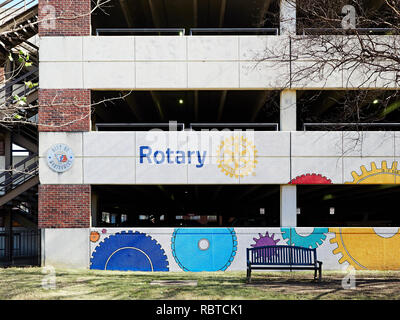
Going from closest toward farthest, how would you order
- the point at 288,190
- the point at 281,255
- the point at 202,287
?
the point at 202,287 → the point at 281,255 → the point at 288,190

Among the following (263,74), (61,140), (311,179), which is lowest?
(311,179)

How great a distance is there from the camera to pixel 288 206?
14031 mm

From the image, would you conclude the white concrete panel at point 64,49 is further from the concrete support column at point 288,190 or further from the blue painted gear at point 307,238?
the blue painted gear at point 307,238

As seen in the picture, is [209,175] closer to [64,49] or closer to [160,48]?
[160,48]

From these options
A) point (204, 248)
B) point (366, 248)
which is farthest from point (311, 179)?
point (204, 248)

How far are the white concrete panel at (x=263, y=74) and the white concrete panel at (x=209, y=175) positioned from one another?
3.36 meters

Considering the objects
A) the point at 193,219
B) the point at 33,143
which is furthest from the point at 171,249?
the point at 193,219

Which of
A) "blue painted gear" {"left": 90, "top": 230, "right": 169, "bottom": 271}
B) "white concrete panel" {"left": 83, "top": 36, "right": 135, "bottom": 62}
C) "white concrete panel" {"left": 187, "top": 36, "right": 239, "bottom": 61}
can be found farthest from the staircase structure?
"white concrete panel" {"left": 187, "top": 36, "right": 239, "bottom": 61}

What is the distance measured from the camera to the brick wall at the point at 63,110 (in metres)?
13.8

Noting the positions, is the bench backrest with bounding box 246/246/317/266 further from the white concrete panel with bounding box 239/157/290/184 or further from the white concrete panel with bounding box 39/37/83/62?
the white concrete panel with bounding box 39/37/83/62

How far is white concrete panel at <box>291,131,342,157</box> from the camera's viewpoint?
13914mm

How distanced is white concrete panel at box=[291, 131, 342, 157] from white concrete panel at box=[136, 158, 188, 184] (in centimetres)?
433

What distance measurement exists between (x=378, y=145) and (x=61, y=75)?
1236cm

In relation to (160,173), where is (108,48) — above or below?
above
